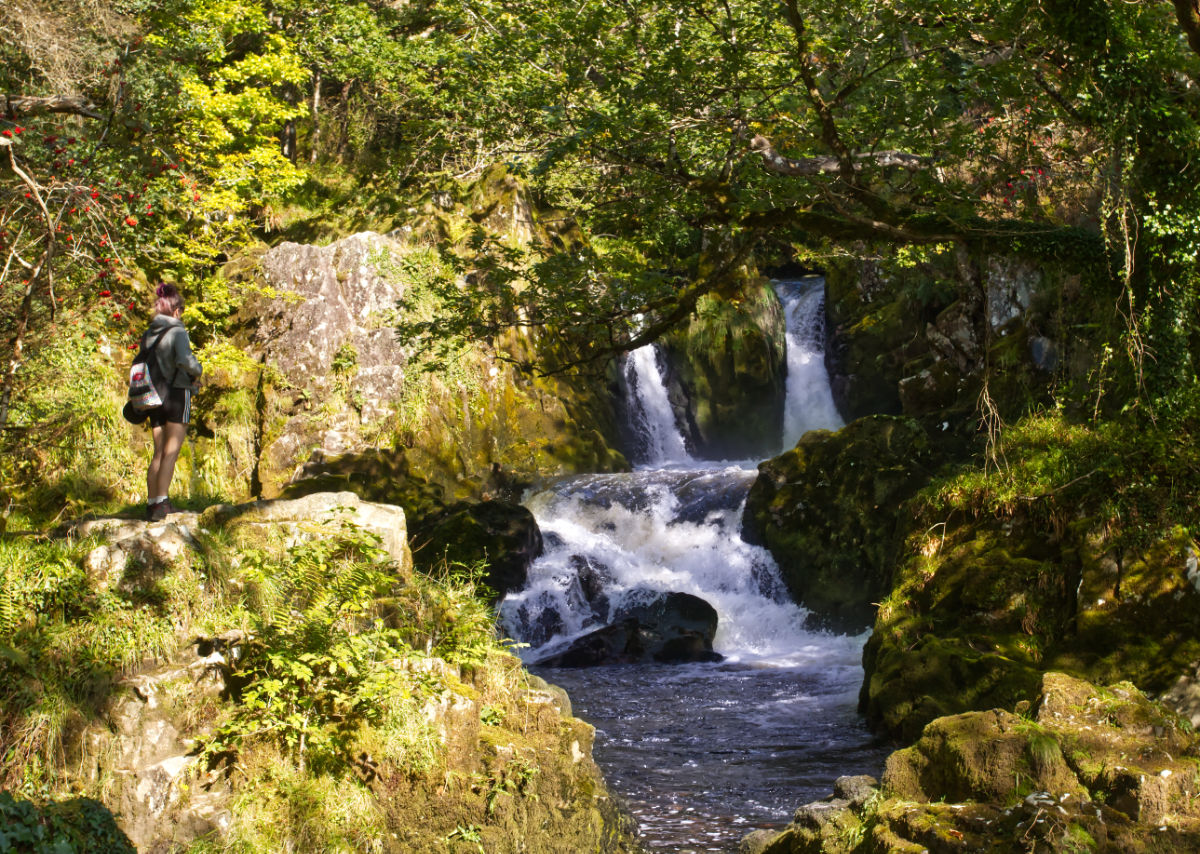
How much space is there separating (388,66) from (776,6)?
36.5 feet

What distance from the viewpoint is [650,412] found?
2023 cm

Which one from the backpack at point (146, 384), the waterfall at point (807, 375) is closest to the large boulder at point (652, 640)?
the backpack at point (146, 384)

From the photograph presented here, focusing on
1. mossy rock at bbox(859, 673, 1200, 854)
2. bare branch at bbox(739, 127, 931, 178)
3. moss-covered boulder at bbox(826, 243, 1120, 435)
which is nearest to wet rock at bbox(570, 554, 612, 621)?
moss-covered boulder at bbox(826, 243, 1120, 435)

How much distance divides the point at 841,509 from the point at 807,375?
822 cm

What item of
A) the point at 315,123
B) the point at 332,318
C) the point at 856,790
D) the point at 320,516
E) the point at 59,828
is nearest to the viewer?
the point at 59,828

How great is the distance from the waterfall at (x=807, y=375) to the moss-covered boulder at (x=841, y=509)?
6313mm

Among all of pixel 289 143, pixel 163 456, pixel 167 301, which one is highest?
pixel 289 143

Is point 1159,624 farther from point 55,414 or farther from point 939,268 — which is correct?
point 55,414

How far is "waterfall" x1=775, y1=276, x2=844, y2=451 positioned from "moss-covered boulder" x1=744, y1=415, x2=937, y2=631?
6313 millimetres

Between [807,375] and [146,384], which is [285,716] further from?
[807,375]

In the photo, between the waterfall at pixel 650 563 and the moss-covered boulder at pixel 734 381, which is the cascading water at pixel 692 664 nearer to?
the waterfall at pixel 650 563

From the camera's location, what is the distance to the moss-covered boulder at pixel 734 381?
2016 cm

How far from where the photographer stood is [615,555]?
14.1 m

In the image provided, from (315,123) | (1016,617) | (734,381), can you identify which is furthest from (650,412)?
(1016,617)
